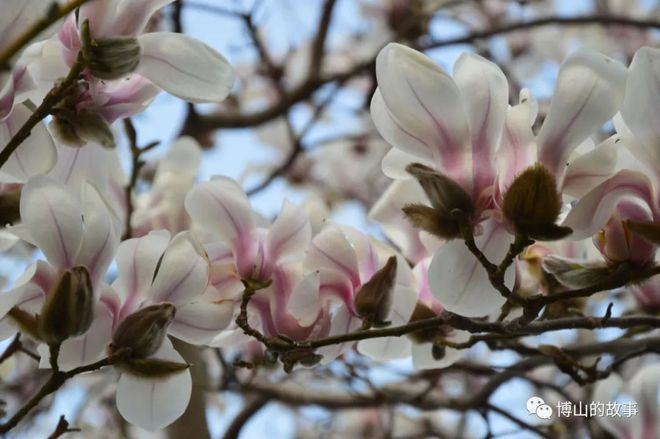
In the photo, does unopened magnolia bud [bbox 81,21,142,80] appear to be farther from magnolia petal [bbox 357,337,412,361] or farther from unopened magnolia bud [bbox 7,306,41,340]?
magnolia petal [bbox 357,337,412,361]

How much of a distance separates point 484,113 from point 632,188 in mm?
126

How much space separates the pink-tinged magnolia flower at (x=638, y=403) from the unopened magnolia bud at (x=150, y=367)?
0.66 m

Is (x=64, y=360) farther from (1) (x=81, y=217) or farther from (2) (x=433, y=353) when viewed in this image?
(2) (x=433, y=353)

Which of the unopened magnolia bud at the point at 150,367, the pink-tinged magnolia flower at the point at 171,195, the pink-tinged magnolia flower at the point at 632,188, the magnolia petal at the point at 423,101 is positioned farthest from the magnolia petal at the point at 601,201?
the pink-tinged magnolia flower at the point at 171,195

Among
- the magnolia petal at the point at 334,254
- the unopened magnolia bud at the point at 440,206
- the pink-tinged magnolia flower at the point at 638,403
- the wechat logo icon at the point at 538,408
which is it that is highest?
the unopened magnolia bud at the point at 440,206

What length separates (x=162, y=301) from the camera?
777 millimetres

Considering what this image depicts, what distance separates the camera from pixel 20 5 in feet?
2.20

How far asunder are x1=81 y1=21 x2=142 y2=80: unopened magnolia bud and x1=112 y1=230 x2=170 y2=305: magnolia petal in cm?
14

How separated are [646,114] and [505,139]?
0.11 metres

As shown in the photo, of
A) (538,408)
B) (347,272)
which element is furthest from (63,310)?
(538,408)

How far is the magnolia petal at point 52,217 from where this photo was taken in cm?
71

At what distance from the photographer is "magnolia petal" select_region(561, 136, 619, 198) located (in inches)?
27.8

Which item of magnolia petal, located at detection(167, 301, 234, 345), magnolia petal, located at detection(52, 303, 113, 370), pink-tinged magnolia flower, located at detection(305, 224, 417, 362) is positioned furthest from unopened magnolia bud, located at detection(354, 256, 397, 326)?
magnolia petal, located at detection(52, 303, 113, 370)

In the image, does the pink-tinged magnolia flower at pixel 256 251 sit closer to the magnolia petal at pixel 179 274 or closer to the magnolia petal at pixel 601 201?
the magnolia petal at pixel 179 274
